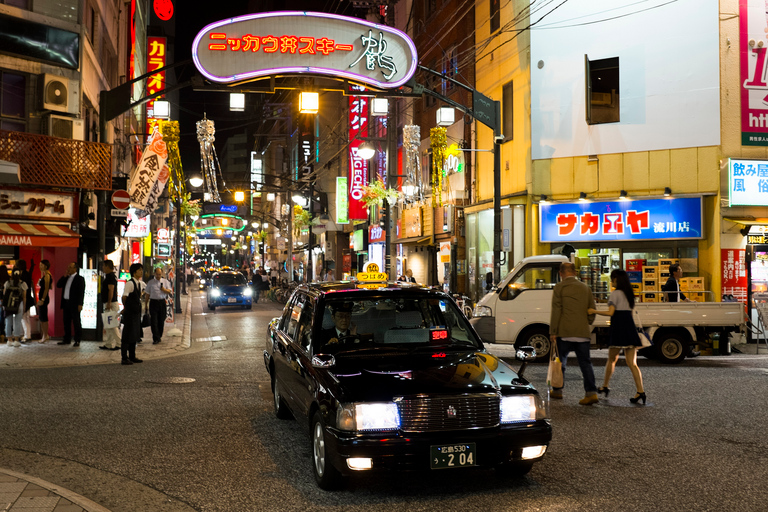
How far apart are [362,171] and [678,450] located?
36.3 metres

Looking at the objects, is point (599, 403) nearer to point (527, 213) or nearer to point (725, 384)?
point (725, 384)

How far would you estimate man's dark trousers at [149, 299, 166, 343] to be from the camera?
18719 millimetres

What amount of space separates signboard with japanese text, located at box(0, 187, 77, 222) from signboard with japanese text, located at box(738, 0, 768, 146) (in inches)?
685

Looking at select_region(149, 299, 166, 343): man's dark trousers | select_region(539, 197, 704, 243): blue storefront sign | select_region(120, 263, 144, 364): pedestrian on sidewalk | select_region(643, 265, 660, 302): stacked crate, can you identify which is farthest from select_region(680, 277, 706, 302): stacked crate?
select_region(149, 299, 166, 343): man's dark trousers

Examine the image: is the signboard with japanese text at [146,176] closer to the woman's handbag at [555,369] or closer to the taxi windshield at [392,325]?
the woman's handbag at [555,369]

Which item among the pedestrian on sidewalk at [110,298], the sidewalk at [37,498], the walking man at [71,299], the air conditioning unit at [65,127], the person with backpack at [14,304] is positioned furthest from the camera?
the air conditioning unit at [65,127]

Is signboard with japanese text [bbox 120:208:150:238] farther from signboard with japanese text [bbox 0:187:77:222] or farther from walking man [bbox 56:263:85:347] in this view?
walking man [bbox 56:263:85:347]

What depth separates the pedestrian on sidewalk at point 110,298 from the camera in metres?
16.2

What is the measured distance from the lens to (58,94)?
726 inches

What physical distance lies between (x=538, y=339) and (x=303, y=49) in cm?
939

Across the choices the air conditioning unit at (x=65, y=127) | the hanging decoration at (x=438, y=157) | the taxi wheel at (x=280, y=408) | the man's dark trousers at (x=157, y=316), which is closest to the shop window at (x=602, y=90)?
the hanging decoration at (x=438, y=157)

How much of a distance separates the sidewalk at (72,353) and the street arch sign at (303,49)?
6.73 m

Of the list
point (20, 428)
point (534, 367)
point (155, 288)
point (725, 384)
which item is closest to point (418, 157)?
point (155, 288)

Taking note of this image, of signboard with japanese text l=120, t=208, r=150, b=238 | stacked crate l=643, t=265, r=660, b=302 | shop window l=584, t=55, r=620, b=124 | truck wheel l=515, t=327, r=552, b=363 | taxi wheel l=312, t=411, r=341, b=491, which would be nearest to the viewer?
taxi wheel l=312, t=411, r=341, b=491
